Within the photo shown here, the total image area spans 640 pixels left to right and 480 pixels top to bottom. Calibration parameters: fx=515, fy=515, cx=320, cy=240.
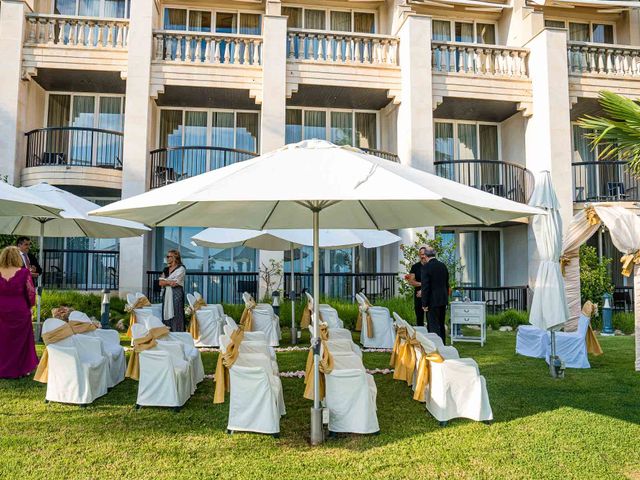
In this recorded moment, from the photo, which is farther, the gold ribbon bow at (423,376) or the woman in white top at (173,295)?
the woman in white top at (173,295)

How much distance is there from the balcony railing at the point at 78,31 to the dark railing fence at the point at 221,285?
6.82 m

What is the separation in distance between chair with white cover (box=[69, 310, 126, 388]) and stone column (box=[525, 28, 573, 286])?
12.3 metres

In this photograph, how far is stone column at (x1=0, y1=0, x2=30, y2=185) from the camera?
45.6 ft

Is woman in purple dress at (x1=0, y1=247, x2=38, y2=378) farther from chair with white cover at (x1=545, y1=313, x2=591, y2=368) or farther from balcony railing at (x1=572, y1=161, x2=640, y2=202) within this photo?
balcony railing at (x1=572, y1=161, x2=640, y2=202)

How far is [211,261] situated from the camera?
54.2 ft

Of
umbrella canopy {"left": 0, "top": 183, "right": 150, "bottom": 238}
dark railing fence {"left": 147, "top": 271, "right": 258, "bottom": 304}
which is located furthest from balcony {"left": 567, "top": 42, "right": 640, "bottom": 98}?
umbrella canopy {"left": 0, "top": 183, "right": 150, "bottom": 238}

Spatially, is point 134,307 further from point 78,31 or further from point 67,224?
point 78,31

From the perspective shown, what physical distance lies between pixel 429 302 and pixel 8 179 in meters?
11.5

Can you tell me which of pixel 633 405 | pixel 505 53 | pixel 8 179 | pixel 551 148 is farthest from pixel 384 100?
Result: pixel 633 405

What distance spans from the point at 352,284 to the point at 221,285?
3974mm

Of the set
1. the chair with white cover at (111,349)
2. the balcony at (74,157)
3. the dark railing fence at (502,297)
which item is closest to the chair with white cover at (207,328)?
the chair with white cover at (111,349)

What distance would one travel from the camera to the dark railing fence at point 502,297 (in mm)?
15763

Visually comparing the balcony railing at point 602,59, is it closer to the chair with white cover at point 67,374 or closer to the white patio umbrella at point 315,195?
the white patio umbrella at point 315,195

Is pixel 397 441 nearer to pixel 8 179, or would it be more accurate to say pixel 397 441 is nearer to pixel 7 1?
pixel 8 179
